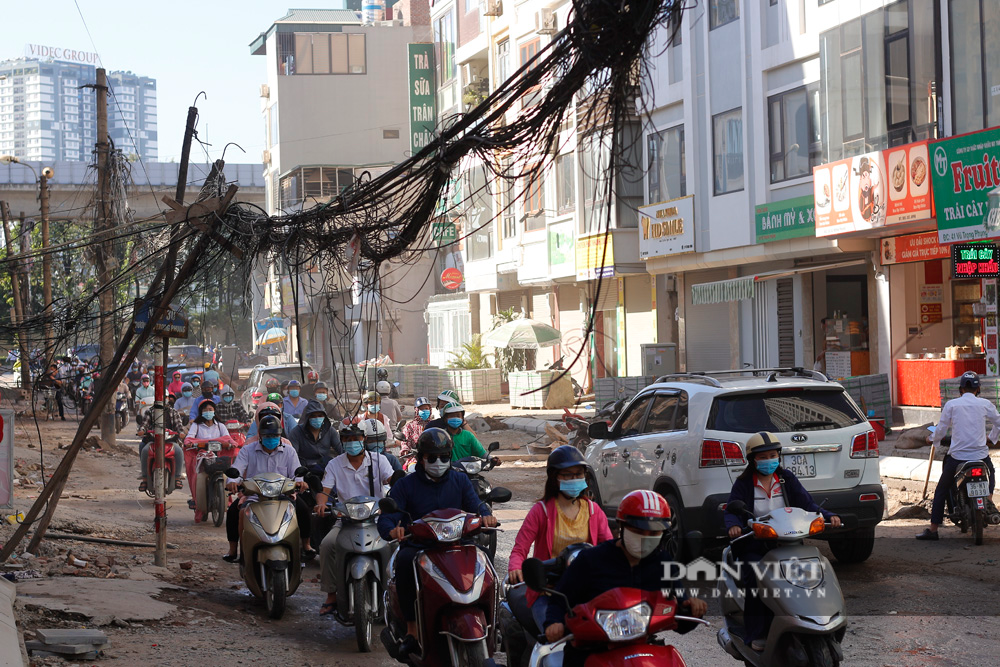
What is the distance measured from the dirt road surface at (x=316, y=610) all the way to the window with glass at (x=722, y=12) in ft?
53.2

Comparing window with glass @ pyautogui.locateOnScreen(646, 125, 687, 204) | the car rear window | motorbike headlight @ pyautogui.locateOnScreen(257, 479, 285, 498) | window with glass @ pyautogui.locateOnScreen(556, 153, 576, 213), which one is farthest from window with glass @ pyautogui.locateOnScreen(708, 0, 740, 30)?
motorbike headlight @ pyautogui.locateOnScreen(257, 479, 285, 498)

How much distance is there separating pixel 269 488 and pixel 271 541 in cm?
50

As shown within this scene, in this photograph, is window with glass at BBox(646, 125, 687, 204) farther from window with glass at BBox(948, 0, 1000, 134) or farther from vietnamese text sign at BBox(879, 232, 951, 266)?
window with glass at BBox(948, 0, 1000, 134)

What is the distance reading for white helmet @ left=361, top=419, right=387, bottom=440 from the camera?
10.3m

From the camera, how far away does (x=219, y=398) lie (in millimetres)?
20609

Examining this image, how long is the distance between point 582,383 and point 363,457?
2571 cm

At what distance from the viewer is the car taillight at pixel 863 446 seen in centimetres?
979

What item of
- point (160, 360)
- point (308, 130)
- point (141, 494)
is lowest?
point (141, 494)

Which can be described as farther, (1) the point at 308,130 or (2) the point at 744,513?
(1) the point at 308,130

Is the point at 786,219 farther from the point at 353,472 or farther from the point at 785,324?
the point at 353,472

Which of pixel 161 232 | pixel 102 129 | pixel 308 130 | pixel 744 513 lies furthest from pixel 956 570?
pixel 308 130

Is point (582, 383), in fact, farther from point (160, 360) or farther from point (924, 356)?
point (160, 360)

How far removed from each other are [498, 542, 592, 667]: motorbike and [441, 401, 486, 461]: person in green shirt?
5.11m

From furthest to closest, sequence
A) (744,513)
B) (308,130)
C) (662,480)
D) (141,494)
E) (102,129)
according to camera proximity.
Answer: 1. (308,130)
2. (102,129)
3. (141,494)
4. (662,480)
5. (744,513)
